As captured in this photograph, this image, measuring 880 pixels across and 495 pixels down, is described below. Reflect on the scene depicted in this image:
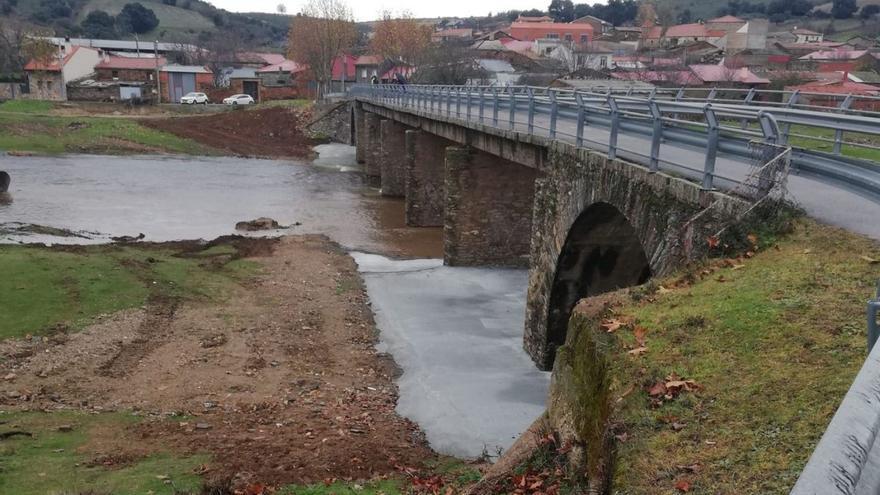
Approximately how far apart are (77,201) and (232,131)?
28076mm

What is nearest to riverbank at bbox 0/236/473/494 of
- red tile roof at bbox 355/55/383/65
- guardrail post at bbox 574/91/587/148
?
guardrail post at bbox 574/91/587/148

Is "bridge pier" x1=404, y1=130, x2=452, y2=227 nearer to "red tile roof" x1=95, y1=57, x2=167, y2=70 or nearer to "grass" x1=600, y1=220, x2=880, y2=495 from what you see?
"grass" x1=600, y1=220, x2=880, y2=495

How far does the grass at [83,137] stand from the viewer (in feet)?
167

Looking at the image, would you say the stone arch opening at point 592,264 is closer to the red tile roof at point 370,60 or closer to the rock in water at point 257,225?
the rock in water at point 257,225

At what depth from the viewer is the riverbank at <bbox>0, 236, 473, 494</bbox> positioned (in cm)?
1025

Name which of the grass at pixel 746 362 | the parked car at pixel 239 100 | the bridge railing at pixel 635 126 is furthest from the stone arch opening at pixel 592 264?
the parked car at pixel 239 100

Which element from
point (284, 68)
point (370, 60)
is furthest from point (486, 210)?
point (284, 68)

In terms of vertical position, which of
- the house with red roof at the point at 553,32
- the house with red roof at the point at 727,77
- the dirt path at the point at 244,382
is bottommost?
the dirt path at the point at 244,382

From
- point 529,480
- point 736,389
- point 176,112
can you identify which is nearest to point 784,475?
point 736,389

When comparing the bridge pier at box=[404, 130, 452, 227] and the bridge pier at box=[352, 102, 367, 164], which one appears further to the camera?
the bridge pier at box=[352, 102, 367, 164]

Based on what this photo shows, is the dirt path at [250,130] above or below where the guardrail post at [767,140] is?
below

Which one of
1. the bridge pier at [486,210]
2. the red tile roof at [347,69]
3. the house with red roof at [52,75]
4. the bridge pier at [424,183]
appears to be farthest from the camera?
the red tile roof at [347,69]

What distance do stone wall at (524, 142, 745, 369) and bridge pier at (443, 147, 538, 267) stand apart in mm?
7433

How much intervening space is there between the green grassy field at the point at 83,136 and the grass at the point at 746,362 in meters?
52.5
